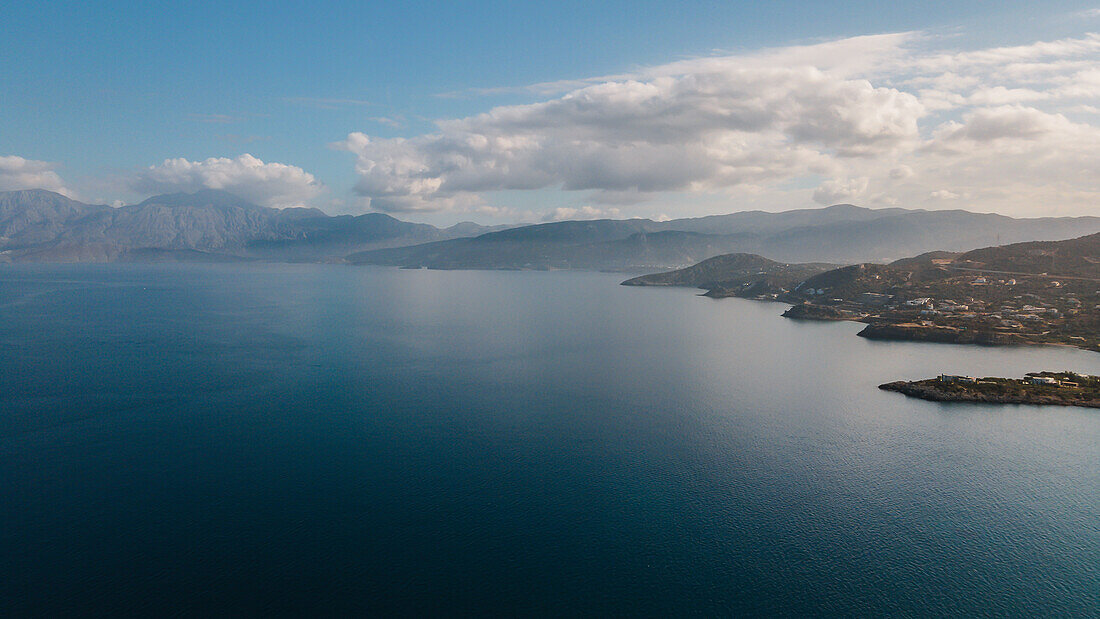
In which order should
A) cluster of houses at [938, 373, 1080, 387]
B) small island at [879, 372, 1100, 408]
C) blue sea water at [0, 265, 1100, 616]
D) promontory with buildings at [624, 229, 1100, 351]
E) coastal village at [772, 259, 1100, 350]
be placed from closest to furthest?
blue sea water at [0, 265, 1100, 616] → small island at [879, 372, 1100, 408] → cluster of houses at [938, 373, 1080, 387] → coastal village at [772, 259, 1100, 350] → promontory with buildings at [624, 229, 1100, 351]

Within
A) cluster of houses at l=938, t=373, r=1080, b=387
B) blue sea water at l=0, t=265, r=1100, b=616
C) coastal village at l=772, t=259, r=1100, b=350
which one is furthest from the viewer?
coastal village at l=772, t=259, r=1100, b=350

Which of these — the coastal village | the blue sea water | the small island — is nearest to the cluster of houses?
the small island

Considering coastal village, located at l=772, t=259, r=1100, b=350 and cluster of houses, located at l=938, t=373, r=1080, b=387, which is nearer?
cluster of houses, located at l=938, t=373, r=1080, b=387

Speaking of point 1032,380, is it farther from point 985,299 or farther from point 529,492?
point 529,492

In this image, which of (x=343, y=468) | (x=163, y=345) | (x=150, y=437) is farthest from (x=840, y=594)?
(x=163, y=345)

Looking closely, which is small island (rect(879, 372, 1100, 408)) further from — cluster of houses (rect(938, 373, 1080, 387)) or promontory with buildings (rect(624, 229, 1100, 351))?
promontory with buildings (rect(624, 229, 1100, 351))

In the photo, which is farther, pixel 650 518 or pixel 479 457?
pixel 479 457

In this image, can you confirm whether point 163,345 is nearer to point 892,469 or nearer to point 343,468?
point 343,468
